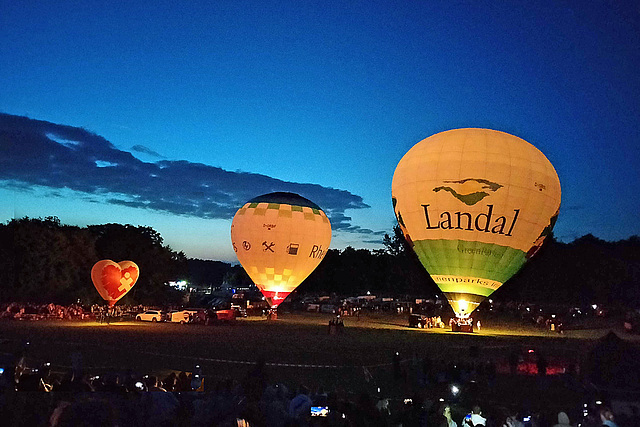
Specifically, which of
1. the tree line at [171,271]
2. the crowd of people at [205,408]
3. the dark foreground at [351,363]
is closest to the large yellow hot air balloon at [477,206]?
the dark foreground at [351,363]

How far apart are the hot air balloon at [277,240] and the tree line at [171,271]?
21.5 feet

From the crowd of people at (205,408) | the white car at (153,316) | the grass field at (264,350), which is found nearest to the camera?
the crowd of people at (205,408)

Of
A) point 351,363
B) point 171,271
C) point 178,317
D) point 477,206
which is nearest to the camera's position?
point 351,363

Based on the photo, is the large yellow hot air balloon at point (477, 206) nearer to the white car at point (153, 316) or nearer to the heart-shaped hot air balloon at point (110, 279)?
the white car at point (153, 316)

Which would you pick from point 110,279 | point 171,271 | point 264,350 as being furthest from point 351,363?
point 171,271

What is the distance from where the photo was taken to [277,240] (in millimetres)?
30594

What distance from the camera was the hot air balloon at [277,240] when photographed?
101 ft

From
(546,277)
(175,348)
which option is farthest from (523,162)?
(546,277)

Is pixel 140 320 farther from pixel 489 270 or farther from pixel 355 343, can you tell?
pixel 489 270

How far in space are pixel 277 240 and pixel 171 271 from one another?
23.5 metres

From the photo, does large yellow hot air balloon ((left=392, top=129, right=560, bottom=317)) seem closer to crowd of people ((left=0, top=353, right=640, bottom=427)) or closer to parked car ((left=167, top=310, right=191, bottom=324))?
crowd of people ((left=0, top=353, right=640, bottom=427))

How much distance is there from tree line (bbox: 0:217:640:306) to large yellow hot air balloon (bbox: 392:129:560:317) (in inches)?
240

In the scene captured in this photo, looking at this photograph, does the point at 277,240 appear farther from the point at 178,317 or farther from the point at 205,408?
the point at 205,408

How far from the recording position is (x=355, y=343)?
19.0 m
